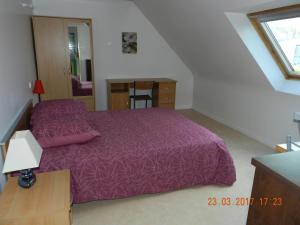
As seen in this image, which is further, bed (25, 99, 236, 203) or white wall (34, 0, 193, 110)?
white wall (34, 0, 193, 110)

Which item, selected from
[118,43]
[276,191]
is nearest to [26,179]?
[276,191]

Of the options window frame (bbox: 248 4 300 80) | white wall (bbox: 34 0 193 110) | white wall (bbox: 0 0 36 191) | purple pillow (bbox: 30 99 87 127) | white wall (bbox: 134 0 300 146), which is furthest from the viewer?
white wall (bbox: 34 0 193 110)

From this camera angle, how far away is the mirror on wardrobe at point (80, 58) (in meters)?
3.86

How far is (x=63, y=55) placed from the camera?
12.6ft

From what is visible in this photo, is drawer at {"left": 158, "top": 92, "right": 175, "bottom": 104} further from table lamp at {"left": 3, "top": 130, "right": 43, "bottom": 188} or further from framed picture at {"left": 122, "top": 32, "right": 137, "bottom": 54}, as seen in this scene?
table lamp at {"left": 3, "top": 130, "right": 43, "bottom": 188}

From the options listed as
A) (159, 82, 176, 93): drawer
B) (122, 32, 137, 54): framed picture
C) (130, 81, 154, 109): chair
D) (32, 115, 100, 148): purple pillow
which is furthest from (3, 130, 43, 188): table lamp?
(122, 32, 137, 54): framed picture

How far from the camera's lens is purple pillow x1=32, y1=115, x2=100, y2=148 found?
1925 millimetres

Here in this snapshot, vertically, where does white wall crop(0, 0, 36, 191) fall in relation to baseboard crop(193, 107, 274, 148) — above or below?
above

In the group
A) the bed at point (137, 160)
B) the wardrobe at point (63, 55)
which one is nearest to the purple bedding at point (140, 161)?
the bed at point (137, 160)

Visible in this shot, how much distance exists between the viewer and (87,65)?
13.4ft

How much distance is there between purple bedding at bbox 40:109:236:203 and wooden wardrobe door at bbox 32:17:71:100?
1.76 metres

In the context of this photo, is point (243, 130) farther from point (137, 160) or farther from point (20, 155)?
point (20, 155)

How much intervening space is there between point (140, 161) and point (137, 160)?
1.2 inches

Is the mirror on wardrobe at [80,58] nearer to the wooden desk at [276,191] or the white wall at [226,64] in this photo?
the white wall at [226,64]
